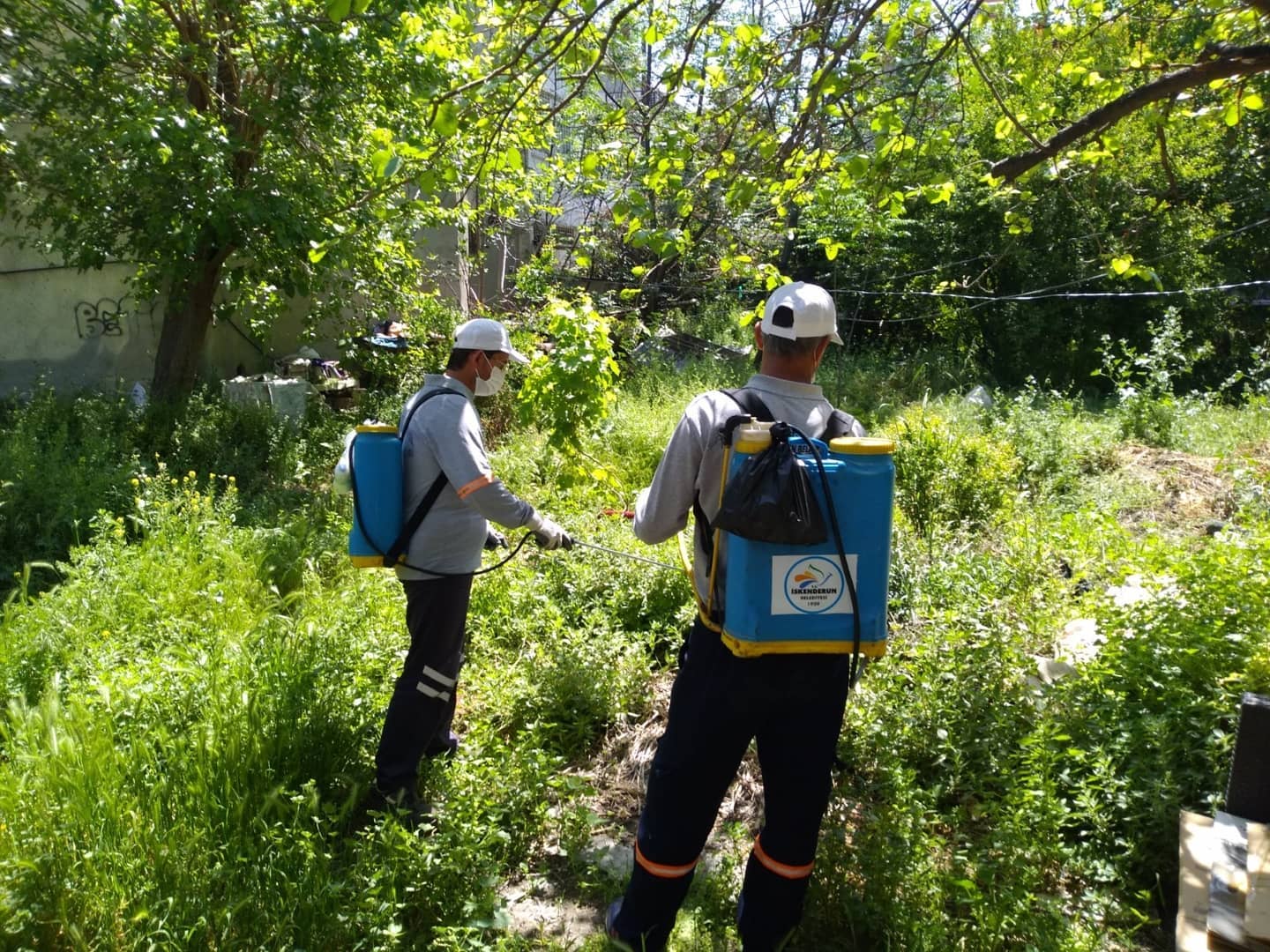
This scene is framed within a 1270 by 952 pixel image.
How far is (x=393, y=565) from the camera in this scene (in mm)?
3160

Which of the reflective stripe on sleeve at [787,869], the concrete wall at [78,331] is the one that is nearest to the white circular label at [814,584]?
the reflective stripe on sleeve at [787,869]

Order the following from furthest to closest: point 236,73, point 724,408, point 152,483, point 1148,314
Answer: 1. point 1148,314
2. point 236,73
3. point 152,483
4. point 724,408

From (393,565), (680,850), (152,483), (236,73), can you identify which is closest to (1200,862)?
(680,850)

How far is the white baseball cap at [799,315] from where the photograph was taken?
91.0 inches

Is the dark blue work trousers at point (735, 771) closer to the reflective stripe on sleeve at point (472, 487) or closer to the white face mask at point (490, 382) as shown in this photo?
the reflective stripe on sleeve at point (472, 487)

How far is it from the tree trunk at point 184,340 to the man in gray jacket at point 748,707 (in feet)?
24.9

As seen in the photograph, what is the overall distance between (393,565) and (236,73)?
6540mm

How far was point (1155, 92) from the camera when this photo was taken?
3756 mm

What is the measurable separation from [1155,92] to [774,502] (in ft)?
10.3

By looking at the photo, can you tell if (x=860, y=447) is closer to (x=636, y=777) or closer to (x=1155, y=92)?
(x=636, y=777)

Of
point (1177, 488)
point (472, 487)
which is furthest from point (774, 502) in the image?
point (1177, 488)

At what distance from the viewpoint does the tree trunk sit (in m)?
8.47

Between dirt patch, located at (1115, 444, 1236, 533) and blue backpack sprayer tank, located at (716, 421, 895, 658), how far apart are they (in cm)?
430

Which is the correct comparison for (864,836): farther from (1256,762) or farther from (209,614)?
(209,614)
